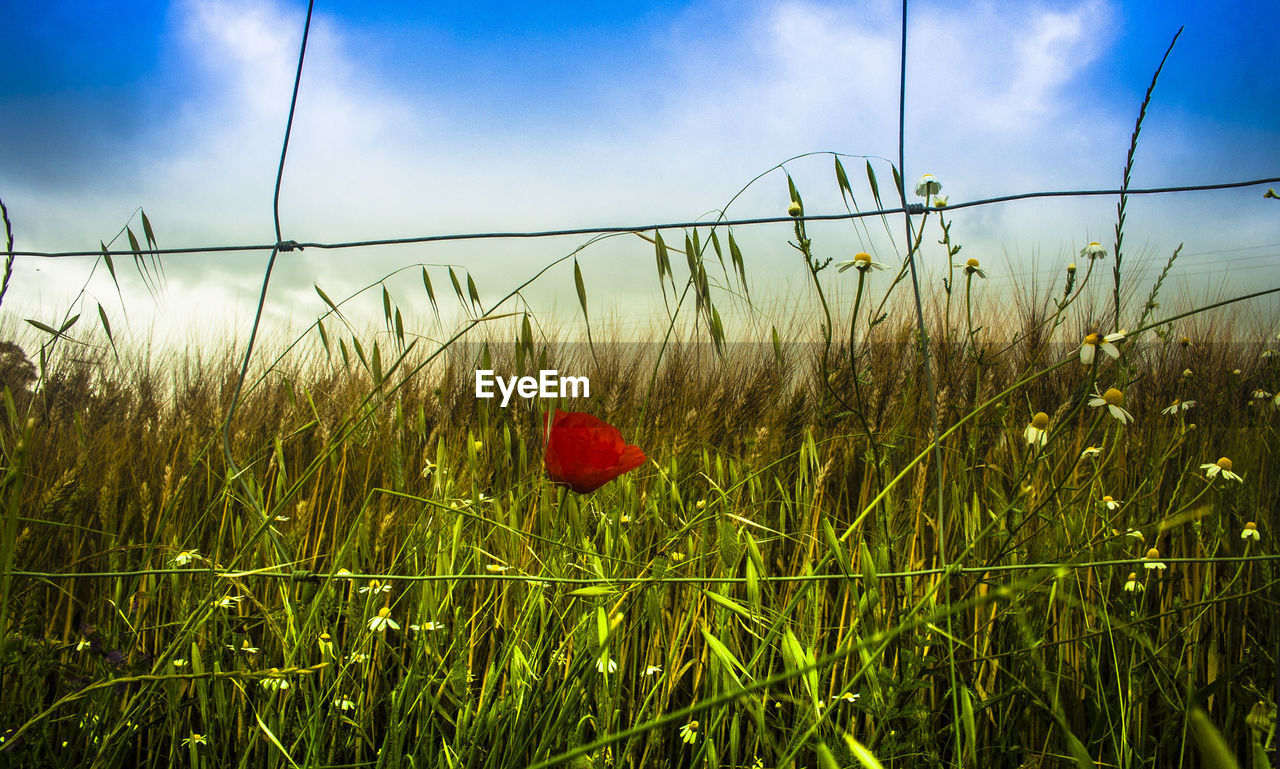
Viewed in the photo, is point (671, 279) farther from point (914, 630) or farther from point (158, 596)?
point (158, 596)

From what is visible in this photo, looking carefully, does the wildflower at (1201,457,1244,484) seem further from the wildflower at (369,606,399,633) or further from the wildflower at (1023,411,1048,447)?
the wildflower at (369,606,399,633)

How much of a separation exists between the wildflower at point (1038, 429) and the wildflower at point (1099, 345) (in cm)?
16

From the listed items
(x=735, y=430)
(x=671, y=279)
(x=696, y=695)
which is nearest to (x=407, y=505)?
(x=696, y=695)

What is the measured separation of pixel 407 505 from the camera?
1.13 m

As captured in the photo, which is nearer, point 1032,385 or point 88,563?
point 88,563

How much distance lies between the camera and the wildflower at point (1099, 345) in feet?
2.19

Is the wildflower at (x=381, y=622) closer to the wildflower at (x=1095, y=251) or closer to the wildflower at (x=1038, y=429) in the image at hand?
the wildflower at (x=1038, y=429)

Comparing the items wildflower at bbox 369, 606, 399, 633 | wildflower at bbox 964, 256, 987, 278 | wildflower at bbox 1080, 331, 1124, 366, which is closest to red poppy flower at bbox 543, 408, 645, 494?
wildflower at bbox 369, 606, 399, 633

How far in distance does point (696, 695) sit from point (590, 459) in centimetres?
41

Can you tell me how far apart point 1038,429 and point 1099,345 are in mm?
275

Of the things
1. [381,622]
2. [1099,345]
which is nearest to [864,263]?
[1099,345]

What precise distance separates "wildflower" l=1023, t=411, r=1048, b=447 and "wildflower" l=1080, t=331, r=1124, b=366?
0.16 metres

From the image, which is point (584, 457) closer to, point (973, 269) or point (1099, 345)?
point (1099, 345)

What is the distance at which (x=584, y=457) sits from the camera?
0.64 metres
